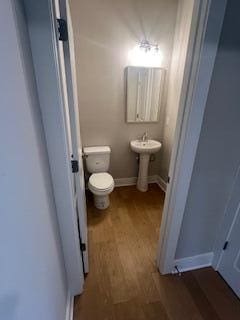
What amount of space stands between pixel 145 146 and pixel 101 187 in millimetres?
927

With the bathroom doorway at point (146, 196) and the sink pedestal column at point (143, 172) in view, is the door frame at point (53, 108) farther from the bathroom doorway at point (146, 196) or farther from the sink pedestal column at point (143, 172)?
the sink pedestal column at point (143, 172)

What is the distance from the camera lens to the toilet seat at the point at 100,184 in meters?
2.13

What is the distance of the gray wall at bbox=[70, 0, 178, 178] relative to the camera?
2131 millimetres

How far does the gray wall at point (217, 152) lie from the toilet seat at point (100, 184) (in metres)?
0.98

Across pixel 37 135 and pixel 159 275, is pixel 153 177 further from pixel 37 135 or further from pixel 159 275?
pixel 37 135

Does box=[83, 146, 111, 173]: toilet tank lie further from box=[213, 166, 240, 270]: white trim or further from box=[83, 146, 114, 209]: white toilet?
box=[213, 166, 240, 270]: white trim

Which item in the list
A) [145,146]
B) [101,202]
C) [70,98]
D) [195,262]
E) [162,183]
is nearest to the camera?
[70,98]

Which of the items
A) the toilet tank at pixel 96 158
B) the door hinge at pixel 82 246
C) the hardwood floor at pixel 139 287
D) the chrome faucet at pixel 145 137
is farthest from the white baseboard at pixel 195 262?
the chrome faucet at pixel 145 137

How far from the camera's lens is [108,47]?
225 centimetres

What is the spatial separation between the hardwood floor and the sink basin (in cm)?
102

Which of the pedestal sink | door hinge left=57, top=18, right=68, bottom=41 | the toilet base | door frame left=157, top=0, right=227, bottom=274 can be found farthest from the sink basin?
door hinge left=57, top=18, right=68, bottom=41

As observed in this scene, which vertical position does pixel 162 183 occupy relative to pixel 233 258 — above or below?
below

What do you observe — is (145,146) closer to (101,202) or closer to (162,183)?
(162,183)

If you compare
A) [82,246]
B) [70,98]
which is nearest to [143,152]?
[82,246]
